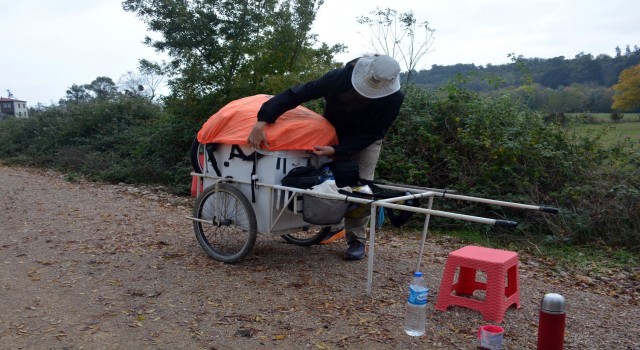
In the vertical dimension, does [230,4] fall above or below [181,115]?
above

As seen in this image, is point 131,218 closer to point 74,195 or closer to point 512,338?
point 74,195

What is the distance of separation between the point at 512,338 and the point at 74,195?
8503mm

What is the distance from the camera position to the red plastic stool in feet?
13.4

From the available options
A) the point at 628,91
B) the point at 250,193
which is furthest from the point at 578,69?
the point at 250,193

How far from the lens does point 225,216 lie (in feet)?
17.5

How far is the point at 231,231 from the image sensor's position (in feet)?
21.6

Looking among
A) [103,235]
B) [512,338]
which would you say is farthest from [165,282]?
[512,338]

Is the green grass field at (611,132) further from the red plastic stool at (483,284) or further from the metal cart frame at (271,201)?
the red plastic stool at (483,284)

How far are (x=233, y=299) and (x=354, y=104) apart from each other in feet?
6.43

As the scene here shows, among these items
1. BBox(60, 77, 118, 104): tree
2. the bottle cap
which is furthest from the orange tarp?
BBox(60, 77, 118, 104): tree

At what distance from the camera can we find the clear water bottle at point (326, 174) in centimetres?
489

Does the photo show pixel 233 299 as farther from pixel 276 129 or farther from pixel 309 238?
pixel 309 238

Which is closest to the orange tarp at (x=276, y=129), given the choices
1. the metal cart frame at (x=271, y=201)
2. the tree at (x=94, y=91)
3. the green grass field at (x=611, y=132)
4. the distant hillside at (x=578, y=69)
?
the metal cart frame at (x=271, y=201)

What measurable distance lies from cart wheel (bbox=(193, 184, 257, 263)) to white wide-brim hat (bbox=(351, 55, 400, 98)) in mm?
1418
